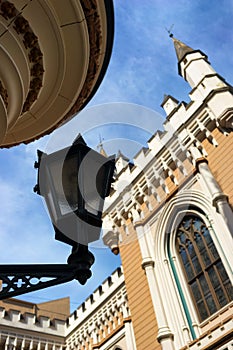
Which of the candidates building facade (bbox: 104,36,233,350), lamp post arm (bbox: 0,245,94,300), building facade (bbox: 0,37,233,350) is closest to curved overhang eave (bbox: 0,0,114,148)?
lamp post arm (bbox: 0,245,94,300)

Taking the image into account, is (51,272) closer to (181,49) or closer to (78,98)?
(78,98)

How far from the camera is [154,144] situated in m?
13.0

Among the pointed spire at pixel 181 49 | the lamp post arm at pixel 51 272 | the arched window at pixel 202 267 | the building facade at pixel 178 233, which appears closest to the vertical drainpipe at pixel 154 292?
the building facade at pixel 178 233

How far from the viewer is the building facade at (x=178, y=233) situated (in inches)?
356

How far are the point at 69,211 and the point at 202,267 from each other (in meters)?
7.89

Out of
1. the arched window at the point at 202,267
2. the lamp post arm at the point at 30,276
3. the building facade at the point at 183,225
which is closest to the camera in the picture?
the lamp post arm at the point at 30,276

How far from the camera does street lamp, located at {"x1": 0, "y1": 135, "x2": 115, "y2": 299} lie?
2.37m

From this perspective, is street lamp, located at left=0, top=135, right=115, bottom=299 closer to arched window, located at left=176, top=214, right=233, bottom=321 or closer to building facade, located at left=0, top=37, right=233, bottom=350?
building facade, located at left=0, top=37, right=233, bottom=350

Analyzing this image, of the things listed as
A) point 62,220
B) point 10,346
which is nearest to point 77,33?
point 62,220

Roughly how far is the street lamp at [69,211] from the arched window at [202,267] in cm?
710

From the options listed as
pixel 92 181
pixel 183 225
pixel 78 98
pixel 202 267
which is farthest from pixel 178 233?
pixel 92 181

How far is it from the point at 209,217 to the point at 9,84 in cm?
828

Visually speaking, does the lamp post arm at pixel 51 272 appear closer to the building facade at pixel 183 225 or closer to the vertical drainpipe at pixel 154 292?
the building facade at pixel 183 225

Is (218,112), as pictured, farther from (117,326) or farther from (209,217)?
(117,326)
